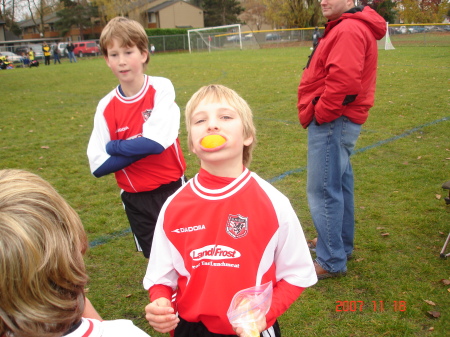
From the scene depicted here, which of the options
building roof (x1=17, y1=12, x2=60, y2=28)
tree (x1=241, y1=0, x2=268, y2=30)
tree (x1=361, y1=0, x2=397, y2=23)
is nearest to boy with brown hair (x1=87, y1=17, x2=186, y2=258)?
tree (x1=361, y1=0, x2=397, y2=23)

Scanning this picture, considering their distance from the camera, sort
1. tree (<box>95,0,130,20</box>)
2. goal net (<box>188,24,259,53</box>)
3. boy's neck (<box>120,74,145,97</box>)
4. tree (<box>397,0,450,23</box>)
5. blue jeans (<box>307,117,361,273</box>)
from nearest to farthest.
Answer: boy's neck (<box>120,74,145,97</box>) < blue jeans (<box>307,117,361,273</box>) < goal net (<box>188,24,259,53</box>) < tree (<box>397,0,450,23</box>) < tree (<box>95,0,130,20</box>)

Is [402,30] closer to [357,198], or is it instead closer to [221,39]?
[221,39]

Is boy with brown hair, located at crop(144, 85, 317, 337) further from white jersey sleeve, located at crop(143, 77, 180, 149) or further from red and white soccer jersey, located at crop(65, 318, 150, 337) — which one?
white jersey sleeve, located at crop(143, 77, 180, 149)

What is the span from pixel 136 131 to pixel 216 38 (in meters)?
38.7

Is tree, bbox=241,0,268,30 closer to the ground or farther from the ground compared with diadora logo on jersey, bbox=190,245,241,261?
farther from the ground

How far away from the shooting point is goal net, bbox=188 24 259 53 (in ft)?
125

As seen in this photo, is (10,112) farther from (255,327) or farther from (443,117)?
(255,327)

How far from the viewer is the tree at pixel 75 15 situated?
214 feet

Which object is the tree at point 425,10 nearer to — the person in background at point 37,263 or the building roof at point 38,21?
the person in background at point 37,263

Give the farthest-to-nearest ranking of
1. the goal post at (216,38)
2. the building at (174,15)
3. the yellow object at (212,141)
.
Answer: the building at (174,15) < the goal post at (216,38) < the yellow object at (212,141)

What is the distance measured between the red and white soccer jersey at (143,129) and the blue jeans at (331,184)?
1.17 metres

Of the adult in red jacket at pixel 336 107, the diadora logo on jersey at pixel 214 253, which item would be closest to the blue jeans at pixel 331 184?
the adult in red jacket at pixel 336 107

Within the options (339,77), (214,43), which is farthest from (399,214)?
(214,43)

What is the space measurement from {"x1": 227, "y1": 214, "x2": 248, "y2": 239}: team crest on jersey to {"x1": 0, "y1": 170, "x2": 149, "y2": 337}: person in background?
0.67 m
